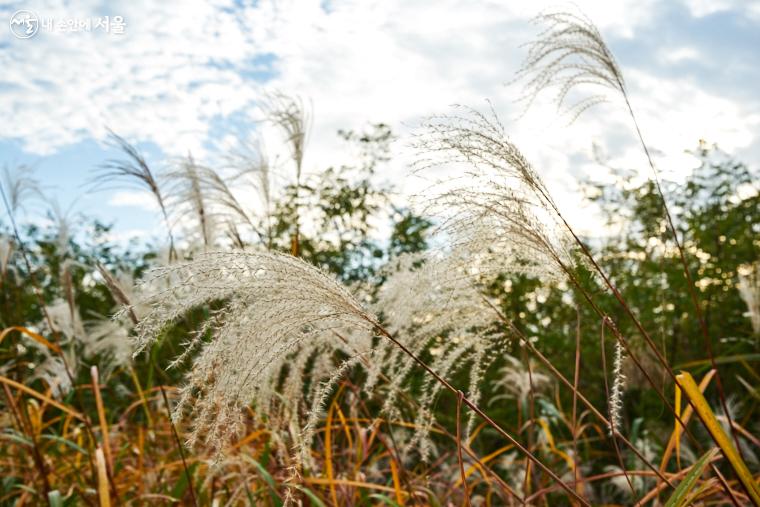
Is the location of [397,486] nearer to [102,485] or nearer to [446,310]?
[446,310]

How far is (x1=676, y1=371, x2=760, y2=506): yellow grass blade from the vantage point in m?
1.30

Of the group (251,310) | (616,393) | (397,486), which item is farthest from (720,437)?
(397,486)

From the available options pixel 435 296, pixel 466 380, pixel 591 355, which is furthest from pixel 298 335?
pixel 591 355

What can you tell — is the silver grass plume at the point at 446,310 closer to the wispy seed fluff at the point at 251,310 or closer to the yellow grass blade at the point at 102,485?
the wispy seed fluff at the point at 251,310

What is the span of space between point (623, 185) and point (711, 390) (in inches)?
105

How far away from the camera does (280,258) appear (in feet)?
4.65

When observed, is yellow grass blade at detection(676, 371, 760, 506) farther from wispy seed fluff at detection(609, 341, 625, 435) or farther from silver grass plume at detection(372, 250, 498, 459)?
silver grass plume at detection(372, 250, 498, 459)

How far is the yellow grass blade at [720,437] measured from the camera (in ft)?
4.27

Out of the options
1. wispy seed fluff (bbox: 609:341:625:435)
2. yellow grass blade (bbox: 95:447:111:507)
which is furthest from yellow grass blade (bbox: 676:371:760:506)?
yellow grass blade (bbox: 95:447:111:507)

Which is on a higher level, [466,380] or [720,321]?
[720,321]

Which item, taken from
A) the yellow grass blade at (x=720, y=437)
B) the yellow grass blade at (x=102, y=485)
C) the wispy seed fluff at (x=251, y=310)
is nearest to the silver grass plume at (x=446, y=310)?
the wispy seed fluff at (x=251, y=310)

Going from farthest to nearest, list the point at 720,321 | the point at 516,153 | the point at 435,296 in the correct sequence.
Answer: the point at 720,321 < the point at 435,296 < the point at 516,153

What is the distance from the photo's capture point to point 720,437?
4.39 feet

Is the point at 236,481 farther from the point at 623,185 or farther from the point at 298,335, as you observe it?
the point at 623,185
